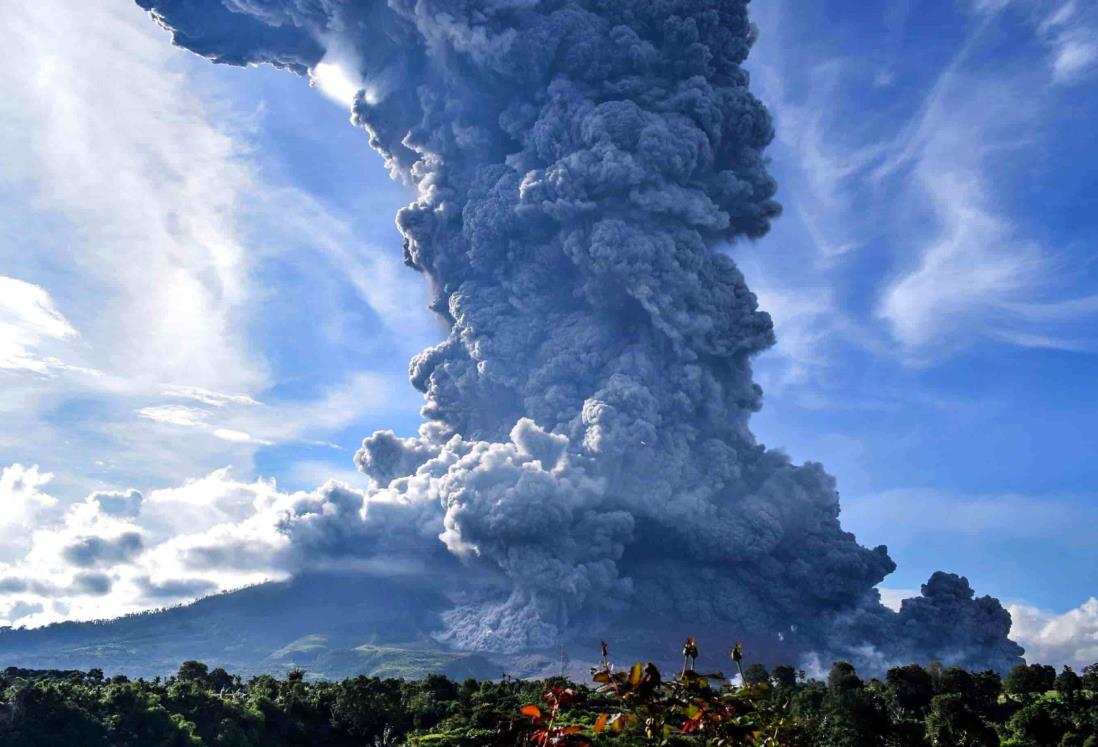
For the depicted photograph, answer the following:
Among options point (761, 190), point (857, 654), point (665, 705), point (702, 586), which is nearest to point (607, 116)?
point (761, 190)

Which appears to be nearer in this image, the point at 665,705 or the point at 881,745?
the point at 665,705

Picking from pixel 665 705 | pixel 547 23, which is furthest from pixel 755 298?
pixel 665 705

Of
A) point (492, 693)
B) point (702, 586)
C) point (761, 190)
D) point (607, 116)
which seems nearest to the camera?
point (492, 693)

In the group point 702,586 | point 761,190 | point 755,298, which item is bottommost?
point 702,586

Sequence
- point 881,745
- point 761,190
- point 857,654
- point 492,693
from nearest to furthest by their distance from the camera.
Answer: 1. point 881,745
2. point 492,693
3. point 761,190
4. point 857,654

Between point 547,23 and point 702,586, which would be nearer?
point 547,23

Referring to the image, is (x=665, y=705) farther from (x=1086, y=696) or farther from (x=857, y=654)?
(x=857, y=654)

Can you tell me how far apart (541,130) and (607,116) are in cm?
1392

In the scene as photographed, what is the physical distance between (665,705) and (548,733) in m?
0.89

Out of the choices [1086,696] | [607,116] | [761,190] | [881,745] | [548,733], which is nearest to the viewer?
[548,733]

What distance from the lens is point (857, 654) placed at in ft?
577

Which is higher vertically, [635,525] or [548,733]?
[635,525]

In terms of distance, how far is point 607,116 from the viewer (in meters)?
150

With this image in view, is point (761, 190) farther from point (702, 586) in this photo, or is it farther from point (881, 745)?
point (881, 745)
